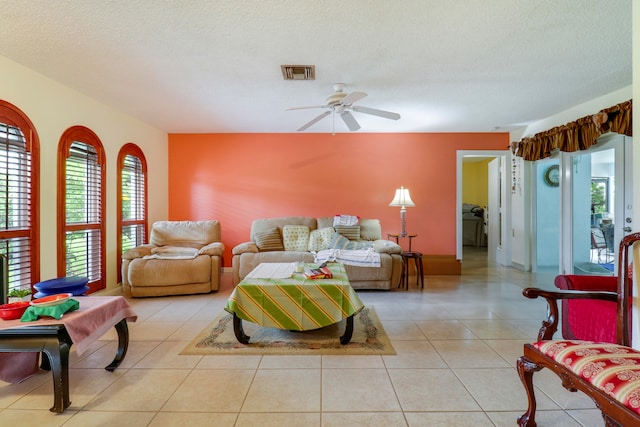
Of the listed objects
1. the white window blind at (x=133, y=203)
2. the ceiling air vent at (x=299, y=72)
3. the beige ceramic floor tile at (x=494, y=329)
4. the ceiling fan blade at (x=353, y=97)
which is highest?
the ceiling air vent at (x=299, y=72)

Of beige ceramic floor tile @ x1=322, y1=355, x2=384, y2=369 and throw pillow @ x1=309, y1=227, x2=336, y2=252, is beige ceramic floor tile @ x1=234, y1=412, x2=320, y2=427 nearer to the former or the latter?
beige ceramic floor tile @ x1=322, y1=355, x2=384, y2=369

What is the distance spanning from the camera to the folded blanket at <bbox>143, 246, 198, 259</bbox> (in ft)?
12.9

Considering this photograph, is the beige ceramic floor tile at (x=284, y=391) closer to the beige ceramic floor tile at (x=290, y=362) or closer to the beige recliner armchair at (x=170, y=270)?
the beige ceramic floor tile at (x=290, y=362)

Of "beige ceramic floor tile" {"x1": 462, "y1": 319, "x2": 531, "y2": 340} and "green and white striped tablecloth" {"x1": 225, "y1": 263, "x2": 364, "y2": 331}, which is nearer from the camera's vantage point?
"green and white striped tablecloth" {"x1": 225, "y1": 263, "x2": 364, "y2": 331}

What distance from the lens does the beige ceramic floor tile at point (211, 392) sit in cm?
169

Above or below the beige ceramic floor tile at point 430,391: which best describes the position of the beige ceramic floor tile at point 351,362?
above

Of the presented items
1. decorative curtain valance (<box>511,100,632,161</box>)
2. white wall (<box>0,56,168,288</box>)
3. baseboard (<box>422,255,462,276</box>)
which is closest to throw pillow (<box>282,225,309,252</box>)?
baseboard (<box>422,255,462,276</box>)

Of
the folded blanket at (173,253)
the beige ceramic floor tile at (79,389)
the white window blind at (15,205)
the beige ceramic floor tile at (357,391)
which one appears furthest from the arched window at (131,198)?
the beige ceramic floor tile at (357,391)

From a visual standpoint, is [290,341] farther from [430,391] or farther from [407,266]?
[407,266]

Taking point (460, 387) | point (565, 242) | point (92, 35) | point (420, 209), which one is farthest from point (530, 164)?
point (92, 35)

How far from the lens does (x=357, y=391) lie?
6.01 feet

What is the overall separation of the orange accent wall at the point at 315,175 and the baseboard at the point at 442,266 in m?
0.39

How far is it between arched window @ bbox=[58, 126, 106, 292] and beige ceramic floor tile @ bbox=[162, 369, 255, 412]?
2293mm

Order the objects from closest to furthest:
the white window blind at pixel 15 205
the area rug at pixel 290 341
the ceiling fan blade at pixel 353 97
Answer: the area rug at pixel 290 341, the white window blind at pixel 15 205, the ceiling fan blade at pixel 353 97
